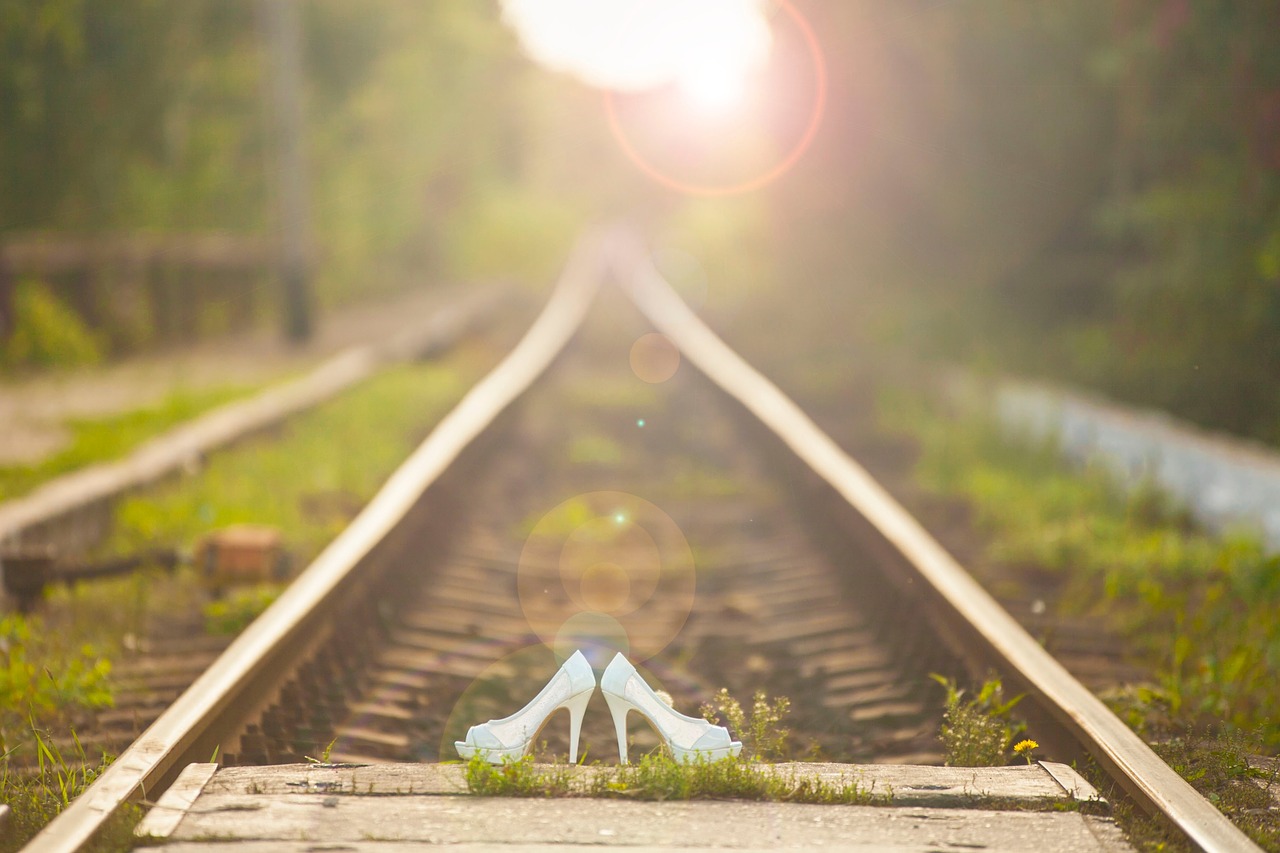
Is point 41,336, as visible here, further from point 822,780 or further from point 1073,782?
point 1073,782

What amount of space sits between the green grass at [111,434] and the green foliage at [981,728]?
16.7 ft

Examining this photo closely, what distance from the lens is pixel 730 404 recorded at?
10891 mm

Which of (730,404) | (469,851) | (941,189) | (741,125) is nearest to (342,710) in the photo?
(469,851)

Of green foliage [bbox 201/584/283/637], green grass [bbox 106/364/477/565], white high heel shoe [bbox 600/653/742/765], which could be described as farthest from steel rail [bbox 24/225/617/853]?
white high heel shoe [bbox 600/653/742/765]

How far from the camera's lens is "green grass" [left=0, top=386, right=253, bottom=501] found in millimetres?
7695

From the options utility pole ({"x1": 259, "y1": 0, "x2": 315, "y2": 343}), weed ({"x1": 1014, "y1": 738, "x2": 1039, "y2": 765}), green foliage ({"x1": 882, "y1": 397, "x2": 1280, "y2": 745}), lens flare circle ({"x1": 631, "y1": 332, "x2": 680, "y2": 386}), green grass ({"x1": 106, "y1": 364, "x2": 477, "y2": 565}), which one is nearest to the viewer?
weed ({"x1": 1014, "y1": 738, "x2": 1039, "y2": 765})

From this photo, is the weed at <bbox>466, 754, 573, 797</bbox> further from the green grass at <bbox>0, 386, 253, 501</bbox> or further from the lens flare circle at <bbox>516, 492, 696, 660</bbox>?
the green grass at <bbox>0, 386, 253, 501</bbox>

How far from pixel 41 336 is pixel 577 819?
12593mm

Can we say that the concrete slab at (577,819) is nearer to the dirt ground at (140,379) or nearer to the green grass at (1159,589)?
the green grass at (1159,589)

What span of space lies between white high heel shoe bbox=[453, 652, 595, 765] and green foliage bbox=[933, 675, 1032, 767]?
101 cm

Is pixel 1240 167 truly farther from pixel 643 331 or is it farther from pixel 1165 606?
pixel 643 331

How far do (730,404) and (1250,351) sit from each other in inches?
155

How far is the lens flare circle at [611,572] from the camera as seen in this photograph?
5.36 metres

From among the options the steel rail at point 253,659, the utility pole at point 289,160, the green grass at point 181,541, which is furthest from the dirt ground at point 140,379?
the steel rail at point 253,659
